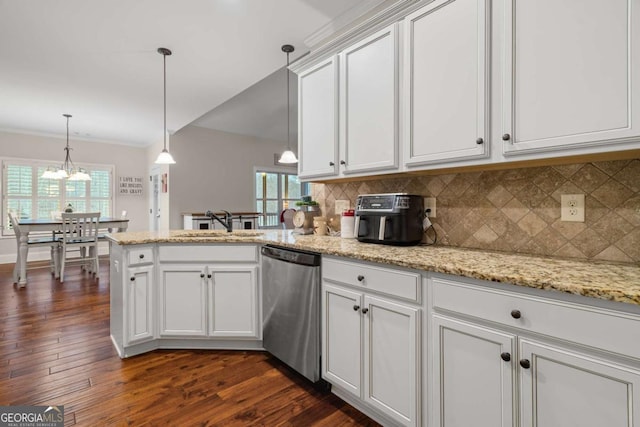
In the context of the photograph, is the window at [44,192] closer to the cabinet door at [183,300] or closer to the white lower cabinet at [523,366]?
the cabinet door at [183,300]

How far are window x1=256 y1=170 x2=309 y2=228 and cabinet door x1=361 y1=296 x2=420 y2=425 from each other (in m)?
5.80

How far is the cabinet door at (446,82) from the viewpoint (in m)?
1.44

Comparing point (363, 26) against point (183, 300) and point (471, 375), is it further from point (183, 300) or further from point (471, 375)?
point (183, 300)

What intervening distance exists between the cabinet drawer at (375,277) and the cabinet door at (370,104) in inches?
25.5

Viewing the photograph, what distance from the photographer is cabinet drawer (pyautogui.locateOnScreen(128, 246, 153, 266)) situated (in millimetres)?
2230

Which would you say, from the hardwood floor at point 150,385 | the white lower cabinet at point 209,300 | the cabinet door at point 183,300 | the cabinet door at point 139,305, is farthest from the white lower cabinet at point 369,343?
the cabinet door at point 139,305

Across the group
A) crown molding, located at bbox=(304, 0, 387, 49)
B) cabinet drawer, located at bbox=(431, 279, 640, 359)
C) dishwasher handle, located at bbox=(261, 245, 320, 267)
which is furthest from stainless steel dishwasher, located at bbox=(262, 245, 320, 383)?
crown molding, located at bbox=(304, 0, 387, 49)

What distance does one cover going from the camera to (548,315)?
3.26ft

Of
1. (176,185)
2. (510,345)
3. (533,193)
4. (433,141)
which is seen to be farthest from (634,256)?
(176,185)

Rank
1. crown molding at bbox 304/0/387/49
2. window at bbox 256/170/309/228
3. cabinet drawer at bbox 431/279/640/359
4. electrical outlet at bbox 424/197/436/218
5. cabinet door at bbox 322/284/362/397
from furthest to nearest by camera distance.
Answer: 1. window at bbox 256/170/309/228
2. crown molding at bbox 304/0/387/49
3. electrical outlet at bbox 424/197/436/218
4. cabinet door at bbox 322/284/362/397
5. cabinet drawer at bbox 431/279/640/359

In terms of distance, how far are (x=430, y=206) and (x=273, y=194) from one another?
5.86m

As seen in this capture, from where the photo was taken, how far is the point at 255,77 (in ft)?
11.7

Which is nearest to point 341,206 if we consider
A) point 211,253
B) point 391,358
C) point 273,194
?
point 211,253

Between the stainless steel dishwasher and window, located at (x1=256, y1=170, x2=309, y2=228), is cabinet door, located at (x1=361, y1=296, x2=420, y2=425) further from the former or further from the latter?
window, located at (x1=256, y1=170, x2=309, y2=228)
